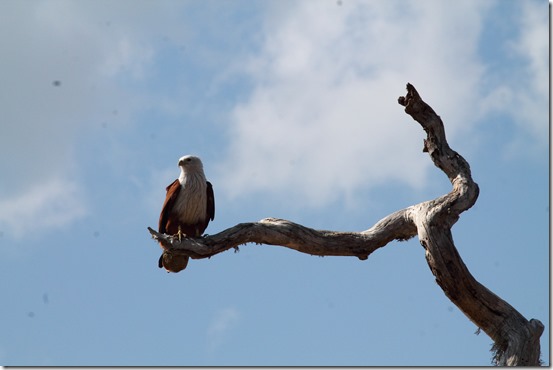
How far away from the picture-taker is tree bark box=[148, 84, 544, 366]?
804 centimetres

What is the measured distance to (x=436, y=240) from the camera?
8078 mm

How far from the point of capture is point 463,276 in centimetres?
804

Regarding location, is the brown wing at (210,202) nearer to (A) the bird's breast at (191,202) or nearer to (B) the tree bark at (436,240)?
(A) the bird's breast at (191,202)

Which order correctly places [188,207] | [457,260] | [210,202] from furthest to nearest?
[210,202] → [188,207] → [457,260]

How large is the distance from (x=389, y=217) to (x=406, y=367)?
1609 mm

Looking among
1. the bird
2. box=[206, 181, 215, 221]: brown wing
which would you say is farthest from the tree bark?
box=[206, 181, 215, 221]: brown wing

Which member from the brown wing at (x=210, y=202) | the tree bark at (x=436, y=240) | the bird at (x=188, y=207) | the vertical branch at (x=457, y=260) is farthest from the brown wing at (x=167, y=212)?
the vertical branch at (x=457, y=260)

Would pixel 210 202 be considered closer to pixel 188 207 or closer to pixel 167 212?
pixel 188 207

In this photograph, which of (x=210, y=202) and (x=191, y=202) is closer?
(x=191, y=202)

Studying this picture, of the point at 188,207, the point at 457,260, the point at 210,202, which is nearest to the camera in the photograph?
the point at 457,260

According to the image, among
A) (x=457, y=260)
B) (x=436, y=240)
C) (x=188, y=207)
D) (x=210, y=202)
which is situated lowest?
(x=457, y=260)

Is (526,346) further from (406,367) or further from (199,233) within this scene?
(199,233)

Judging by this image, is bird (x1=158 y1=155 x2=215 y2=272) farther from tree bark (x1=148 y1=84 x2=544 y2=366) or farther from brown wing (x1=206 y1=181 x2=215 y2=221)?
tree bark (x1=148 y1=84 x2=544 y2=366)

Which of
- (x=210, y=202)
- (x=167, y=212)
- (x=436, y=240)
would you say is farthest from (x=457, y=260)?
(x=167, y=212)
